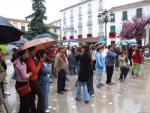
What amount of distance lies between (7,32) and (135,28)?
34.6m

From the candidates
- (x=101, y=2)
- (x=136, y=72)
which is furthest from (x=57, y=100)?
(x=101, y=2)

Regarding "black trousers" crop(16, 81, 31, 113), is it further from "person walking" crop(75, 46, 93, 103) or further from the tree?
the tree

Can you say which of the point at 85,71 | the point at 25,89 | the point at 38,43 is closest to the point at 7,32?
the point at 38,43

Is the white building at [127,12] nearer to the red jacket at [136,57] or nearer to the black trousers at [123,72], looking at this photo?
the red jacket at [136,57]

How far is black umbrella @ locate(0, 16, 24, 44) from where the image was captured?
646cm

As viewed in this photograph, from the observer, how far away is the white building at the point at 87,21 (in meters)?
50.5

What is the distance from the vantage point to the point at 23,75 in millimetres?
6445

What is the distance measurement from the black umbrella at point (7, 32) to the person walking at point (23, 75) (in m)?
0.56

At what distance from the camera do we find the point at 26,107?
22.4 ft

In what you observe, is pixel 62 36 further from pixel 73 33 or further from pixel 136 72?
pixel 136 72

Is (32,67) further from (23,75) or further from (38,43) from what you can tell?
(38,43)

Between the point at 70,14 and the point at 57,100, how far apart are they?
56063mm

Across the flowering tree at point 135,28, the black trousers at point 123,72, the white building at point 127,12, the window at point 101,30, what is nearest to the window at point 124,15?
the white building at point 127,12

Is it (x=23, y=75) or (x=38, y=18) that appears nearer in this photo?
(x=23, y=75)
